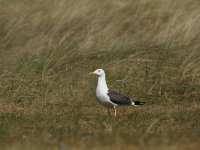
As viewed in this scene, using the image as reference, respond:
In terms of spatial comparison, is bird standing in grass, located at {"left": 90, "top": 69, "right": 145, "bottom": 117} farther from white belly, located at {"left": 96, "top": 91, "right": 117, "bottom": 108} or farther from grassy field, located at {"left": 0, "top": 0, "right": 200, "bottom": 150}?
grassy field, located at {"left": 0, "top": 0, "right": 200, "bottom": 150}

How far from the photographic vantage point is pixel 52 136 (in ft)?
33.7

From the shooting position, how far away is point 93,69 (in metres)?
16.5

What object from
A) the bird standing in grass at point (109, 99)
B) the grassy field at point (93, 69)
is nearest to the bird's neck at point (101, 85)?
the bird standing in grass at point (109, 99)

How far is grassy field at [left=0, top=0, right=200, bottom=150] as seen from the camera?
10.5 metres

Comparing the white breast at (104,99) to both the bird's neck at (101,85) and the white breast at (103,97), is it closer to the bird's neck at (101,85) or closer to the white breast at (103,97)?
the white breast at (103,97)

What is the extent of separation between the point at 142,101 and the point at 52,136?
4036mm

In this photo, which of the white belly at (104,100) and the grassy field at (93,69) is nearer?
the grassy field at (93,69)

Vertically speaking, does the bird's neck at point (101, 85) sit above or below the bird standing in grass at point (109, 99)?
above

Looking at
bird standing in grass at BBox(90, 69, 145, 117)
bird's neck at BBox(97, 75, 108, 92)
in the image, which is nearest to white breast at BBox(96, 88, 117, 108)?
bird standing in grass at BBox(90, 69, 145, 117)

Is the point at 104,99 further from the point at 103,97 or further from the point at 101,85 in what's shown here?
the point at 101,85

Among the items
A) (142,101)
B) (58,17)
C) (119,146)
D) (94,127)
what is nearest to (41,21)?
(58,17)

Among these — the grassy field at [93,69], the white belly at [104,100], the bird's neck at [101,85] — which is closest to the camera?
the grassy field at [93,69]

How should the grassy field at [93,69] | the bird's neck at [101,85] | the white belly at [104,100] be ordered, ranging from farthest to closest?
the bird's neck at [101,85] < the white belly at [104,100] < the grassy field at [93,69]

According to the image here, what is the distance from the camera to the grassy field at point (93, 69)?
10.5 metres
